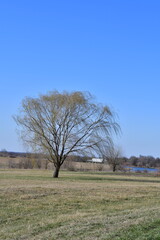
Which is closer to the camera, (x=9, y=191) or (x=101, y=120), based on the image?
(x=9, y=191)

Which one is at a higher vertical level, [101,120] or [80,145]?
[101,120]

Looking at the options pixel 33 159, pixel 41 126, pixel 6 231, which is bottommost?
pixel 6 231

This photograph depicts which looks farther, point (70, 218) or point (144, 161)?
point (144, 161)

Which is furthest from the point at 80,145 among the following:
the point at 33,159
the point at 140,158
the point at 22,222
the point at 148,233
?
the point at 140,158

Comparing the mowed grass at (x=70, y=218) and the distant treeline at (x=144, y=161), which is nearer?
the mowed grass at (x=70, y=218)

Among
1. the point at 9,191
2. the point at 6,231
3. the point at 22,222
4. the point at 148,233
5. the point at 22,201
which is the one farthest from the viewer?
the point at 9,191

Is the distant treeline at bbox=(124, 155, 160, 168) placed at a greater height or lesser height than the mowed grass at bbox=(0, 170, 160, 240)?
greater

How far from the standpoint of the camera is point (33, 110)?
35.3 m

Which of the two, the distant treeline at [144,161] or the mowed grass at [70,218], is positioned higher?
the distant treeline at [144,161]

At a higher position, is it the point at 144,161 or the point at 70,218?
the point at 144,161

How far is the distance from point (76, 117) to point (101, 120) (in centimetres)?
261

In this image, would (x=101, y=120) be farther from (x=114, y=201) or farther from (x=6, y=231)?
(x=6, y=231)

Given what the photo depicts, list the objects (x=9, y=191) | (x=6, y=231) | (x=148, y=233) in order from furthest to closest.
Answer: (x=9, y=191), (x=6, y=231), (x=148, y=233)

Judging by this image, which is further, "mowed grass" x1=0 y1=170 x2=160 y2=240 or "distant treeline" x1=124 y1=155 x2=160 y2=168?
"distant treeline" x1=124 y1=155 x2=160 y2=168
